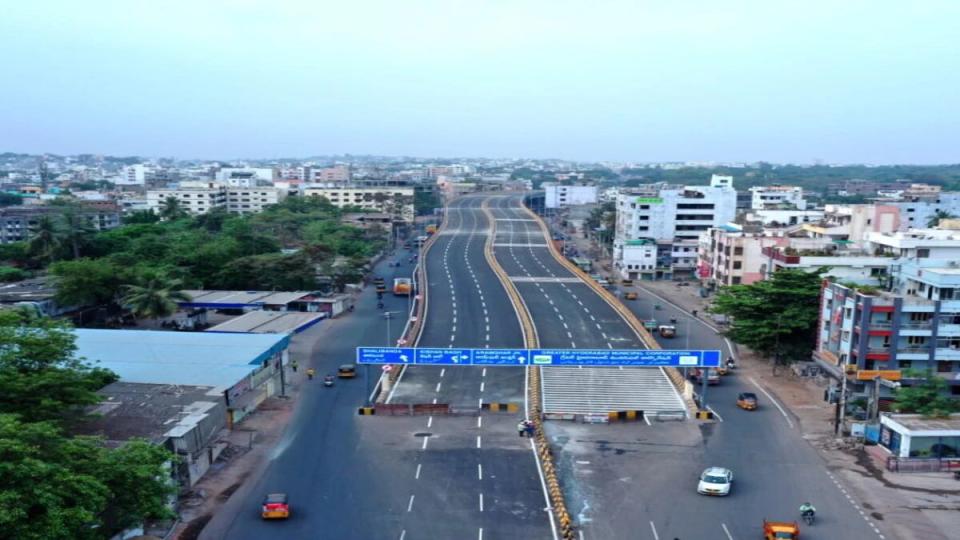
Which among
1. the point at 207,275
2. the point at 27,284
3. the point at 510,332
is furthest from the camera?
the point at 207,275

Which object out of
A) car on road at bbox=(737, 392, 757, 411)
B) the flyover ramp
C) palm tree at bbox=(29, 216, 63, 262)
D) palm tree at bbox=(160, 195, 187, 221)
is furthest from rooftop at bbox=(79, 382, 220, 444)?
palm tree at bbox=(160, 195, 187, 221)

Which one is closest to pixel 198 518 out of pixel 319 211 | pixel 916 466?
pixel 916 466

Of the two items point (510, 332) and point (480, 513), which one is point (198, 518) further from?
point (510, 332)

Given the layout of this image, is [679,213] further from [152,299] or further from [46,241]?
[46,241]

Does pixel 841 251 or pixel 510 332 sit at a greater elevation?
pixel 841 251

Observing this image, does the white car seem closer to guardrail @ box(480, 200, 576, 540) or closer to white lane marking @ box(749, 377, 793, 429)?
guardrail @ box(480, 200, 576, 540)

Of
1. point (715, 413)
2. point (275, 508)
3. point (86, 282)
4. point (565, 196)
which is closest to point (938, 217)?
point (715, 413)

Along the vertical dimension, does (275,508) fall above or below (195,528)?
above
